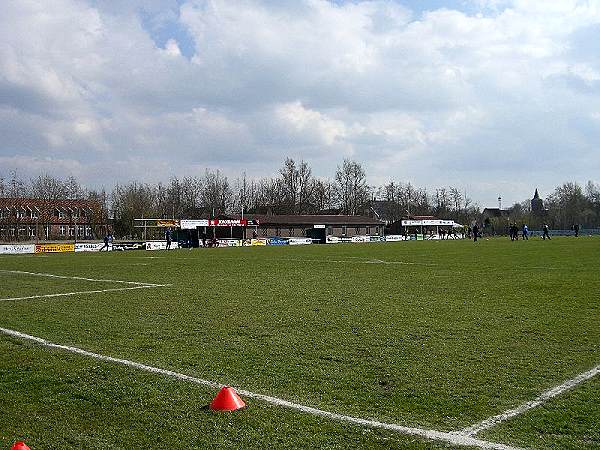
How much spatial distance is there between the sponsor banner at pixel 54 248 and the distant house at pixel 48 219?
1525cm

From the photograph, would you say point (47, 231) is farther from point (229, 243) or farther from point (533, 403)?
point (533, 403)

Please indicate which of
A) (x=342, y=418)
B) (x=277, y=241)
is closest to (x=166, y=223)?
(x=277, y=241)

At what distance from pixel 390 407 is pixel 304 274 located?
1638cm

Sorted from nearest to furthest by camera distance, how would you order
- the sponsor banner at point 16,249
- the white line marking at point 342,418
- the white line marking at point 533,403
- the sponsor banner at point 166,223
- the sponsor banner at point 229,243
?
the white line marking at point 342,418 → the white line marking at point 533,403 → the sponsor banner at point 16,249 → the sponsor banner at point 166,223 → the sponsor banner at point 229,243

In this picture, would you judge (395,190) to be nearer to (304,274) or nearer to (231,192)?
(231,192)

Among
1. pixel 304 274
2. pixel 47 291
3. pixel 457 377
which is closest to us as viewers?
pixel 457 377

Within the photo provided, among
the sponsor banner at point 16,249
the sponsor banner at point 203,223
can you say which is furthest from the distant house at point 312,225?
the sponsor banner at point 16,249

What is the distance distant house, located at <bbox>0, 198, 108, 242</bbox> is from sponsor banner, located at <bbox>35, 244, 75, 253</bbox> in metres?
15.3

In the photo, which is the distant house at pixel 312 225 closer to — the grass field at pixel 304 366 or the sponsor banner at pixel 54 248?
the sponsor banner at pixel 54 248

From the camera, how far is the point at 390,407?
5.50m

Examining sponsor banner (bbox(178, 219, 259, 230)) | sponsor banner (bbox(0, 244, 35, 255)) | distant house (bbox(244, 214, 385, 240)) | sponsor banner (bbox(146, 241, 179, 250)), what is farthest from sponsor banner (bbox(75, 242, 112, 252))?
distant house (bbox(244, 214, 385, 240))

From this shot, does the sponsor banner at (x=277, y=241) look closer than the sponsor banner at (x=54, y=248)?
No

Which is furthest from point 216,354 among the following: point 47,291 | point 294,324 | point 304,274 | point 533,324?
point 304,274

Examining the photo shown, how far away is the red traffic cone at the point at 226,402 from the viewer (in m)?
5.43
